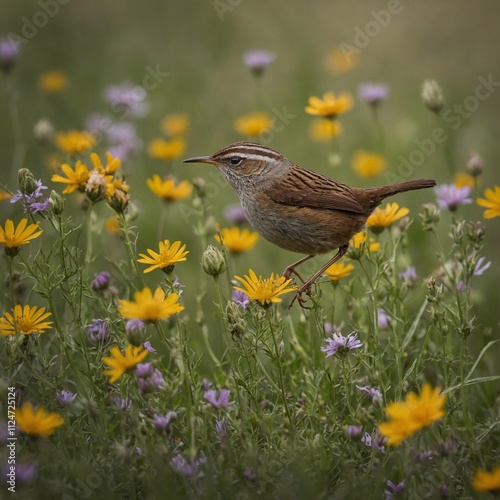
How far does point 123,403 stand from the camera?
3703 mm

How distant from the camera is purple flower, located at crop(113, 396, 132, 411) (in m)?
3.69

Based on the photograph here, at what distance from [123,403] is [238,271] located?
3.21m

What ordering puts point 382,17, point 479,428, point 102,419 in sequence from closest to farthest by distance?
point 102,419 → point 479,428 → point 382,17

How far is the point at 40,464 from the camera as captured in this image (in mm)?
3375

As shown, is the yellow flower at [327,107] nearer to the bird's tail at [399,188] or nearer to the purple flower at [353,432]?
the bird's tail at [399,188]

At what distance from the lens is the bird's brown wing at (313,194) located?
487 centimetres

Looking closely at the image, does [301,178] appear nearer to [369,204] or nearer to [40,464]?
[369,204]

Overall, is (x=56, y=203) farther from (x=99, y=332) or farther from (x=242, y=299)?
(x=242, y=299)

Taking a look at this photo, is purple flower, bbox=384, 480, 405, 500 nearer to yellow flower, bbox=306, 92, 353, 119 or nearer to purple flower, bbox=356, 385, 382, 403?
purple flower, bbox=356, 385, 382, 403

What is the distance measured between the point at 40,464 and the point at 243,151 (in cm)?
253

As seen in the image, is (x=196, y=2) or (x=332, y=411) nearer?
(x=332, y=411)

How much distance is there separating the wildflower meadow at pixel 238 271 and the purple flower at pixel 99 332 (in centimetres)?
1

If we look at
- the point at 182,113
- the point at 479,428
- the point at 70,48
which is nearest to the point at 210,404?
the point at 479,428

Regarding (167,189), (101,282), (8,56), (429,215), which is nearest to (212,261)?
(101,282)
